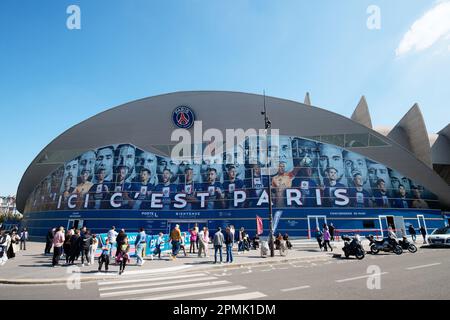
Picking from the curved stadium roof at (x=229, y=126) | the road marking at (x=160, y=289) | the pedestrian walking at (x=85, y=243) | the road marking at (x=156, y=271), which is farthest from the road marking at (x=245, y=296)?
the curved stadium roof at (x=229, y=126)

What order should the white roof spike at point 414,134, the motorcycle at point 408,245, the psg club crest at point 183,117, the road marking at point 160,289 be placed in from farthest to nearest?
1. the white roof spike at point 414,134
2. the psg club crest at point 183,117
3. the motorcycle at point 408,245
4. the road marking at point 160,289

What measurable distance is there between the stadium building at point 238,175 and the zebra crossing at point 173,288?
1742cm

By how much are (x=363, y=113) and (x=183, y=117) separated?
3242 cm

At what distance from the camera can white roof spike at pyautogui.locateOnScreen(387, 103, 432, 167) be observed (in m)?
37.4

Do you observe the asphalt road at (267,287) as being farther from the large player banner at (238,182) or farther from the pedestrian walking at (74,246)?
the large player banner at (238,182)

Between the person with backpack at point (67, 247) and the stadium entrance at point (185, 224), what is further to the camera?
the stadium entrance at point (185, 224)

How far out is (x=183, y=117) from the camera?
37.2 m

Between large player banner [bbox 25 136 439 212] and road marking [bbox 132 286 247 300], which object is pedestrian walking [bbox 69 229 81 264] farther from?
large player banner [bbox 25 136 439 212]

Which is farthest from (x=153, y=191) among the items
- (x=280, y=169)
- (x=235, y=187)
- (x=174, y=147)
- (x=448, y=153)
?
(x=448, y=153)

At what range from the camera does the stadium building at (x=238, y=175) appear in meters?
29.2

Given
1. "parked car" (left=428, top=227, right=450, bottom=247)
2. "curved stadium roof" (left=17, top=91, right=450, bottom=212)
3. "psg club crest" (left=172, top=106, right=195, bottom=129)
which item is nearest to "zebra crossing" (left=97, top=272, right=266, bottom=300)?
"parked car" (left=428, top=227, right=450, bottom=247)

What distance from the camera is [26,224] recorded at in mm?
40500

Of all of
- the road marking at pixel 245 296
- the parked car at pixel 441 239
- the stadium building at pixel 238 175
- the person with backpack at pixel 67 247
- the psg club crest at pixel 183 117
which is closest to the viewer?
the road marking at pixel 245 296

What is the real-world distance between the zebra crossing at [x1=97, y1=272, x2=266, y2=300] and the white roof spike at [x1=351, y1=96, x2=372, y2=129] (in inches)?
1652
